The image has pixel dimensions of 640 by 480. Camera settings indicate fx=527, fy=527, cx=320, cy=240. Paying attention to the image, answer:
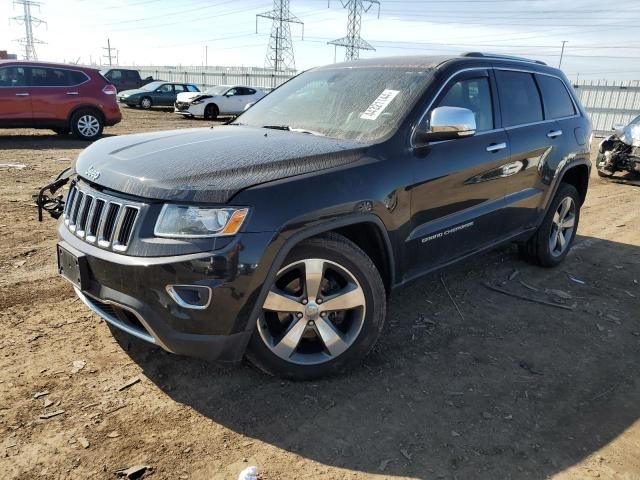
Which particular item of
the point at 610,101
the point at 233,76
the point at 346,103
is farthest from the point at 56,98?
the point at 233,76

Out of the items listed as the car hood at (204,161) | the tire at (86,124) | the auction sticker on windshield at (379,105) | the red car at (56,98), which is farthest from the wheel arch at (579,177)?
the tire at (86,124)

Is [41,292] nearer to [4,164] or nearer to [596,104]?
[4,164]

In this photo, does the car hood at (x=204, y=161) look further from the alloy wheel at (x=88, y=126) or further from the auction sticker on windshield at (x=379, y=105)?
the alloy wheel at (x=88, y=126)

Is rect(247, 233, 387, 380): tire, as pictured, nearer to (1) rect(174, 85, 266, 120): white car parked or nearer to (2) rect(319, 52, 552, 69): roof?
(2) rect(319, 52, 552, 69): roof

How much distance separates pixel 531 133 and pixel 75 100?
36.4ft

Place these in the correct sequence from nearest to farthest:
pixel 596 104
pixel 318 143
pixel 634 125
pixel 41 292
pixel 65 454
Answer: pixel 65 454 → pixel 318 143 → pixel 41 292 → pixel 634 125 → pixel 596 104

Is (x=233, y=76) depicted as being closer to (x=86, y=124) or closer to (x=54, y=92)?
(x=86, y=124)

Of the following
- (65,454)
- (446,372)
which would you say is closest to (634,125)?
(446,372)

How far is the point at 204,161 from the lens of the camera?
279 centimetres

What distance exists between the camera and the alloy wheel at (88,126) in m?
12.6

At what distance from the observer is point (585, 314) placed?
13.8 ft

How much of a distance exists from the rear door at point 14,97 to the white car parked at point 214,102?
10008 mm

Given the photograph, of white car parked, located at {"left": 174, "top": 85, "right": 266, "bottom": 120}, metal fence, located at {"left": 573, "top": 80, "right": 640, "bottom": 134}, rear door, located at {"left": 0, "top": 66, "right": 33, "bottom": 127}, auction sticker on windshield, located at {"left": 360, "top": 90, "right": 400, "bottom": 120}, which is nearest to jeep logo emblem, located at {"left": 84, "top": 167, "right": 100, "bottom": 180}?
auction sticker on windshield, located at {"left": 360, "top": 90, "right": 400, "bottom": 120}

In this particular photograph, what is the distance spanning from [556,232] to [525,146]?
4.24ft
